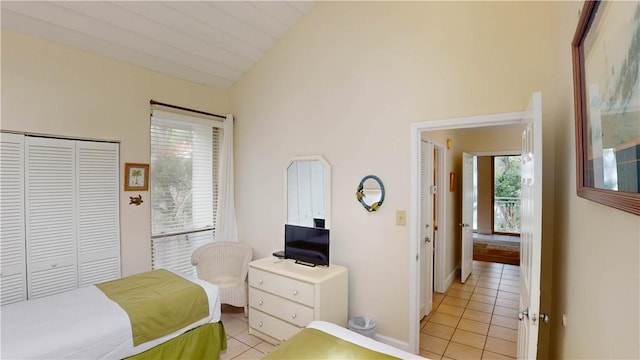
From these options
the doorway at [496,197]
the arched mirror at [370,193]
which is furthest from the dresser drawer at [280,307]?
the doorway at [496,197]

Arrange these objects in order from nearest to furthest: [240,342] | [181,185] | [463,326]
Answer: [240,342] < [463,326] < [181,185]

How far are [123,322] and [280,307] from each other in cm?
125

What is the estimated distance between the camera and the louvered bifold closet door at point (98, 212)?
9.45ft

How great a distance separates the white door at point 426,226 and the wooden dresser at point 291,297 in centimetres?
113

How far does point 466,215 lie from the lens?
Answer: 4844 millimetres

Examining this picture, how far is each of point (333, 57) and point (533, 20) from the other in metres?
1.68

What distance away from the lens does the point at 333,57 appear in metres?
3.17

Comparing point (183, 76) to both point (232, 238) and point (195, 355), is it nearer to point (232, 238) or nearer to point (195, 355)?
point (232, 238)

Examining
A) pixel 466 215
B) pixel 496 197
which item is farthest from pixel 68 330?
pixel 496 197

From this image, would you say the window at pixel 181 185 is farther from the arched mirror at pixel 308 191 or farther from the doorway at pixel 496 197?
the doorway at pixel 496 197

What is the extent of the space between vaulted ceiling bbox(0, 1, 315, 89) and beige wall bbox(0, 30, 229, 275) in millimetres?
114

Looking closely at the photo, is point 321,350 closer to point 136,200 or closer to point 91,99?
point 136,200

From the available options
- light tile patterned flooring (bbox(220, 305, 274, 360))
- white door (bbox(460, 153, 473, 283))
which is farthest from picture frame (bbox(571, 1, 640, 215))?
white door (bbox(460, 153, 473, 283))

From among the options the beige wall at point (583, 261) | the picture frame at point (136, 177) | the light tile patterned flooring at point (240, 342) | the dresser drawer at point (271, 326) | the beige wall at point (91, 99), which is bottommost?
the light tile patterned flooring at point (240, 342)
